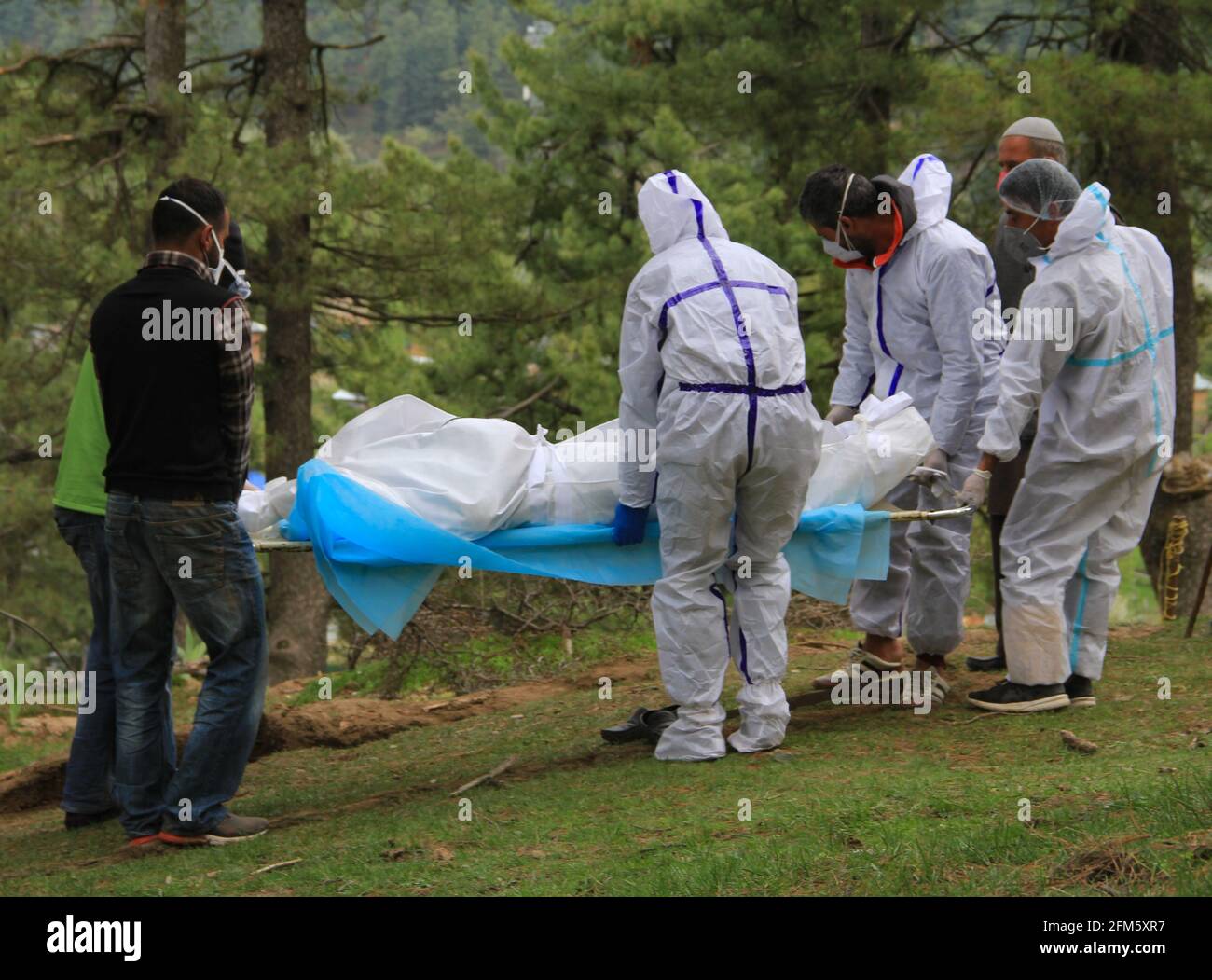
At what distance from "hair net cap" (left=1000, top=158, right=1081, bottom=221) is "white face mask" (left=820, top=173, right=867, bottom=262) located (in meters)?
0.65

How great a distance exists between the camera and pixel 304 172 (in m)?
11.4

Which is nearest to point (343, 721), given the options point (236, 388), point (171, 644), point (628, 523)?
point (171, 644)

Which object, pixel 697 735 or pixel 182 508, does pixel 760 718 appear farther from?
pixel 182 508

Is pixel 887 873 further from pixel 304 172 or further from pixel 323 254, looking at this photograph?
pixel 323 254

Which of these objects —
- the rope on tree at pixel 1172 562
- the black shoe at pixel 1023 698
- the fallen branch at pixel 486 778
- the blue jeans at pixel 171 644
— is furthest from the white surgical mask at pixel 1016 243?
the blue jeans at pixel 171 644

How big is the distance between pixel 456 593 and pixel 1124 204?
6.59 metres

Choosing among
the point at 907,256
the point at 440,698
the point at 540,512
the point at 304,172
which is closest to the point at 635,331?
the point at 540,512

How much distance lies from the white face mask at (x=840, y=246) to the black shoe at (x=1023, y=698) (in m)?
1.95

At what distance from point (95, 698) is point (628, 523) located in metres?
2.09

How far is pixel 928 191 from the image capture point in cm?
625

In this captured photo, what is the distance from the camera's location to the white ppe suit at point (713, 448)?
513 centimetres

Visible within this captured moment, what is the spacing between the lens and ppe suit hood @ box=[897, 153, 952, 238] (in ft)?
20.4

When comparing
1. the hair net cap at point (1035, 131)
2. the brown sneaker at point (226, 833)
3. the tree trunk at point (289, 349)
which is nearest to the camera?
the brown sneaker at point (226, 833)

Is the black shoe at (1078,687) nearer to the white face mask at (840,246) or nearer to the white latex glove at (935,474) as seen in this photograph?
the white latex glove at (935,474)
